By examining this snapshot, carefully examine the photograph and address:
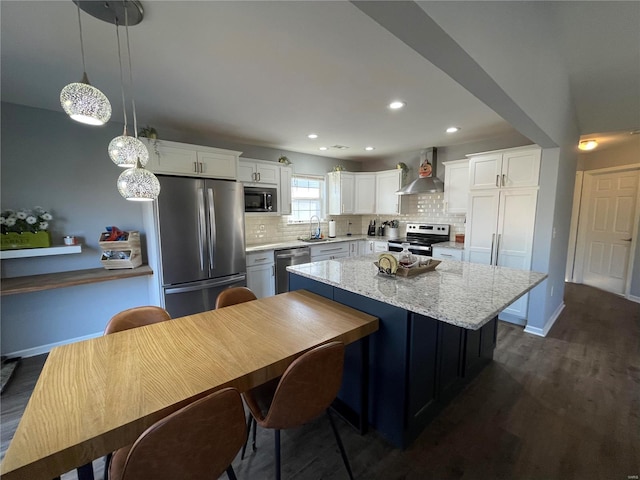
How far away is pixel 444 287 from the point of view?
176cm

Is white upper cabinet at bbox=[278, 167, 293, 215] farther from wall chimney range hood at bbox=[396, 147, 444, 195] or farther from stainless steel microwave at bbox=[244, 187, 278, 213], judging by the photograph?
wall chimney range hood at bbox=[396, 147, 444, 195]

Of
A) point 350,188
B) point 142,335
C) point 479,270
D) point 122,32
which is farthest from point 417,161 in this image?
point 142,335

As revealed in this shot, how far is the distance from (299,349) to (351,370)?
795 millimetres

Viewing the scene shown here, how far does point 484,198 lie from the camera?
3543 millimetres

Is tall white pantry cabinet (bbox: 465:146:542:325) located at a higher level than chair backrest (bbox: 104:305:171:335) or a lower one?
higher

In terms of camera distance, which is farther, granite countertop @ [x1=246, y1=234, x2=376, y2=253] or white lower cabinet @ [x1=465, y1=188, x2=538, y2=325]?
granite countertop @ [x1=246, y1=234, x2=376, y2=253]

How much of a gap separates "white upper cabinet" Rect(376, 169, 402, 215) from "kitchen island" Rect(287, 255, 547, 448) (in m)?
2.82

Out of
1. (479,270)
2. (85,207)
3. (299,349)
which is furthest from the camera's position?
(85,207)

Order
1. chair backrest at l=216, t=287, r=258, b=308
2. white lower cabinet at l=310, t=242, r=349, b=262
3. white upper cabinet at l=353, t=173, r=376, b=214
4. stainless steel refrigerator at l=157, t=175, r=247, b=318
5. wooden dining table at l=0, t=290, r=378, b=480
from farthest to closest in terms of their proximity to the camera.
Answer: white upper cabinet at l=353, t=173, r=376, b=214
white lower cabinet at l=310, t=242, r=349, b=262
stainless steel refrigerator at l=157, t=175, r=247, b=318
chair backrest at l=216, t=287, r=258, b=308
wooden dining table at l=0, t=290, r=378, b=480

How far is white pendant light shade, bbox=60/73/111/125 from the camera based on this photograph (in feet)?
3.76

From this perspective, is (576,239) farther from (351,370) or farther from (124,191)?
(124,191)

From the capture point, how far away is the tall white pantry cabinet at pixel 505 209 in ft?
10.4

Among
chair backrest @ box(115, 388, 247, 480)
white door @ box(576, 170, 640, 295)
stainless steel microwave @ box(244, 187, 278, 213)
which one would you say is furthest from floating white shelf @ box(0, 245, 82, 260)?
white door @ box(576, 170, 640, 295)

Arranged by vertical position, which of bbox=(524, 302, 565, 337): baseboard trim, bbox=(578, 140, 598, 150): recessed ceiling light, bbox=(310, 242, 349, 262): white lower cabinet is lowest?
bbox=(524, 302, 565, 337): baseboard trim
